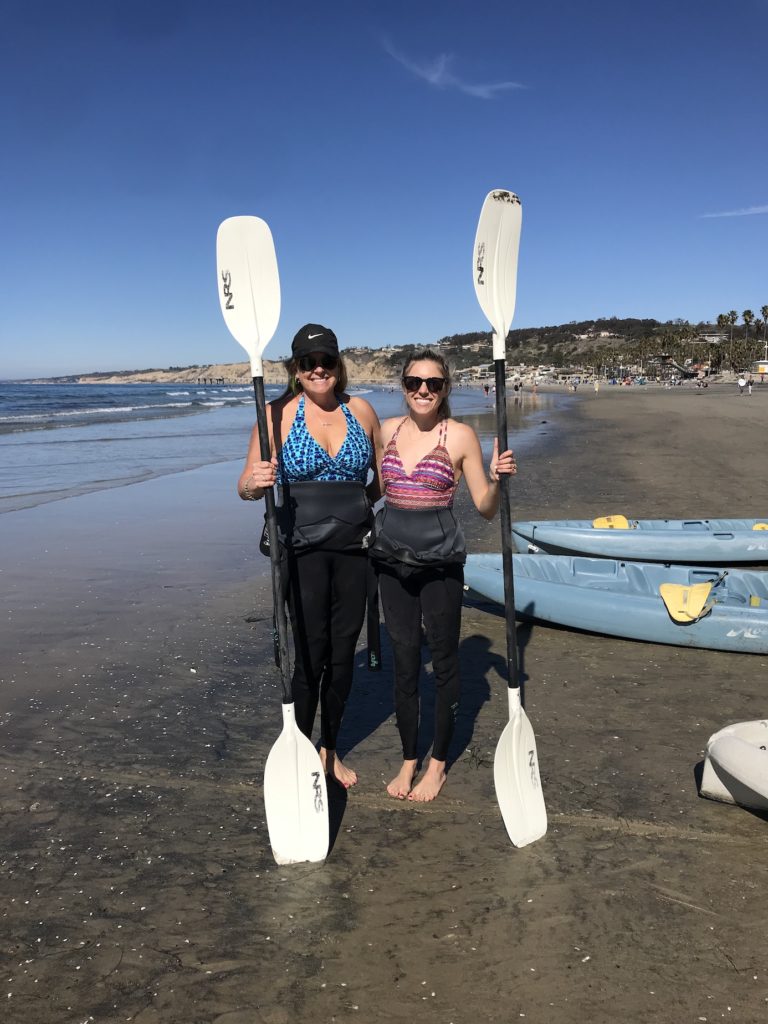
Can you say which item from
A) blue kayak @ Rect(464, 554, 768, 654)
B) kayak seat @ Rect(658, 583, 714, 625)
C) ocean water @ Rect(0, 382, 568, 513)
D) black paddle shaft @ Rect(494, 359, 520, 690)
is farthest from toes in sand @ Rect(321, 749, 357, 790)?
ocean water @ Rect(0, 382, 568, 513)

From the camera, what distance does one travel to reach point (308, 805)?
10.4ft

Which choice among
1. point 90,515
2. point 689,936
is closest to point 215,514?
point 90,515

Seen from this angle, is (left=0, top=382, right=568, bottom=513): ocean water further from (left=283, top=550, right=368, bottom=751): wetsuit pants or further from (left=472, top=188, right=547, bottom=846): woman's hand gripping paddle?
(left=283, top=550, right=368, bottom=751): wetsuit pants

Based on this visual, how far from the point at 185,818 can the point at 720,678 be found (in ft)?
11.8

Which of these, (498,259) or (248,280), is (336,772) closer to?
(248,280)

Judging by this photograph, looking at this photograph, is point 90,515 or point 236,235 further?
point 90,515

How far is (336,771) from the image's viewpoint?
3766 mm

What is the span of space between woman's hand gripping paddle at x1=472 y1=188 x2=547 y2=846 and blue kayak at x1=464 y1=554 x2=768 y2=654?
→ 7.90ft

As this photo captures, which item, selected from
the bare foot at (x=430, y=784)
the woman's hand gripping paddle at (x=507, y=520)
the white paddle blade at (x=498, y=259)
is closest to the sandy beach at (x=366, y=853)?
the bare foot at (x=430, y=784)

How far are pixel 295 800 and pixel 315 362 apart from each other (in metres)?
1.89

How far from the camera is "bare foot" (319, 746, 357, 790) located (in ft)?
12.3

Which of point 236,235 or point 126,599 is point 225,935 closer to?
point 236,235

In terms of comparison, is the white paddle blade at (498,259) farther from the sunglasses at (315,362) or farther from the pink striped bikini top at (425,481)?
the sunglasses at (315,362)

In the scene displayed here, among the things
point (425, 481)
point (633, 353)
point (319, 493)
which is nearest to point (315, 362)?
point (319, 493)
